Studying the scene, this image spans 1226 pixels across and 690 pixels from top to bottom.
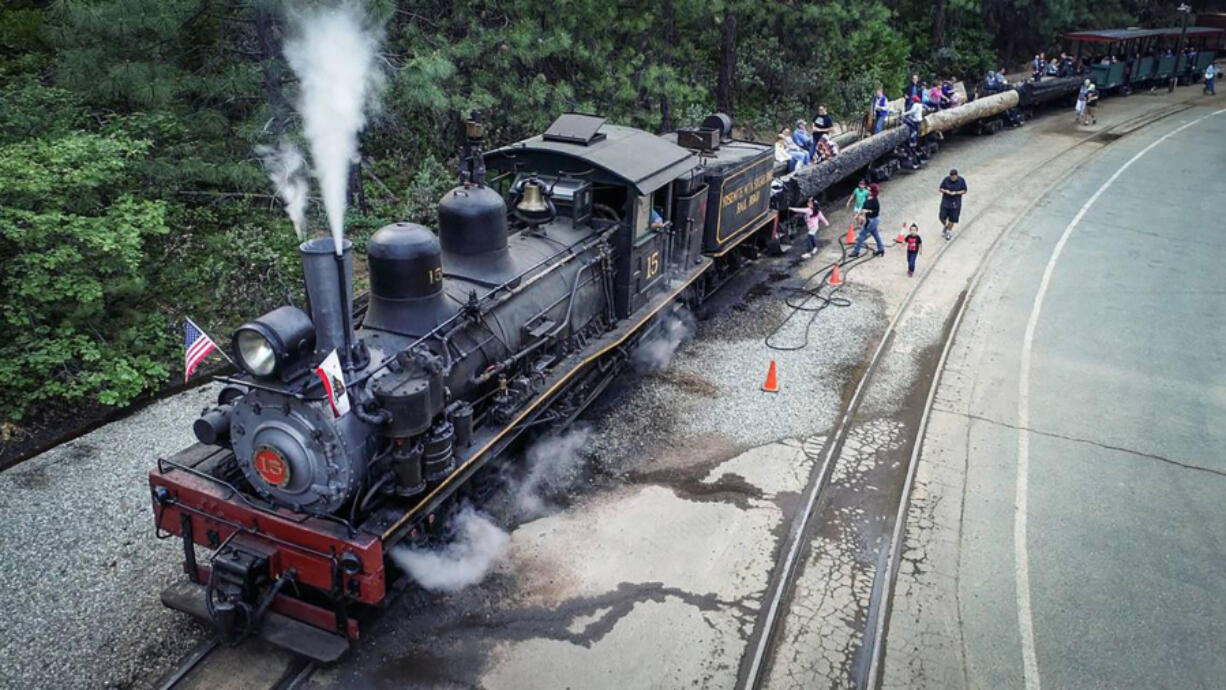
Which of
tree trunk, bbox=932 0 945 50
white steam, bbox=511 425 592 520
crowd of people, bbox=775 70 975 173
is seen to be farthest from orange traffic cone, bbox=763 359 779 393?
tree trunk, bbox=932 0 945 50

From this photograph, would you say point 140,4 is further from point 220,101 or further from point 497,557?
point 497,557

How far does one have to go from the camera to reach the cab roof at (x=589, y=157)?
911cm

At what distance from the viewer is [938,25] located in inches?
1167

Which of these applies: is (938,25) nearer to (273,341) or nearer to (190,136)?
(190,136)

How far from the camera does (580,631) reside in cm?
670

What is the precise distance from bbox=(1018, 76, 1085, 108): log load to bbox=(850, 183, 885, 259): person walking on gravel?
1508cm

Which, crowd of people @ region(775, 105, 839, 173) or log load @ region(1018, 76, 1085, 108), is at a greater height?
log load @ region(1018, 76, 1085, 108)

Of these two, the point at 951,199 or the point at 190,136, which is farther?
the point at 951,199

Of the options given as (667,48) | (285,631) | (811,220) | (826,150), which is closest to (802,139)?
(826,150)

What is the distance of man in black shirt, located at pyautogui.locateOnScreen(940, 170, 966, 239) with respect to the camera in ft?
52.5

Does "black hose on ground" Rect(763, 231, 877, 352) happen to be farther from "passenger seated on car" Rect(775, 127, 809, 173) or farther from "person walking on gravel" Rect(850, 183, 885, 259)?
"passenger seated on car" Rect(775, 127, 809, 173)

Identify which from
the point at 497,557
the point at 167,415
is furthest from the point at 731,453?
the point at 167,415

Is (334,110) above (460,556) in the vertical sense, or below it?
above

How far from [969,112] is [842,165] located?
8.56 meters
